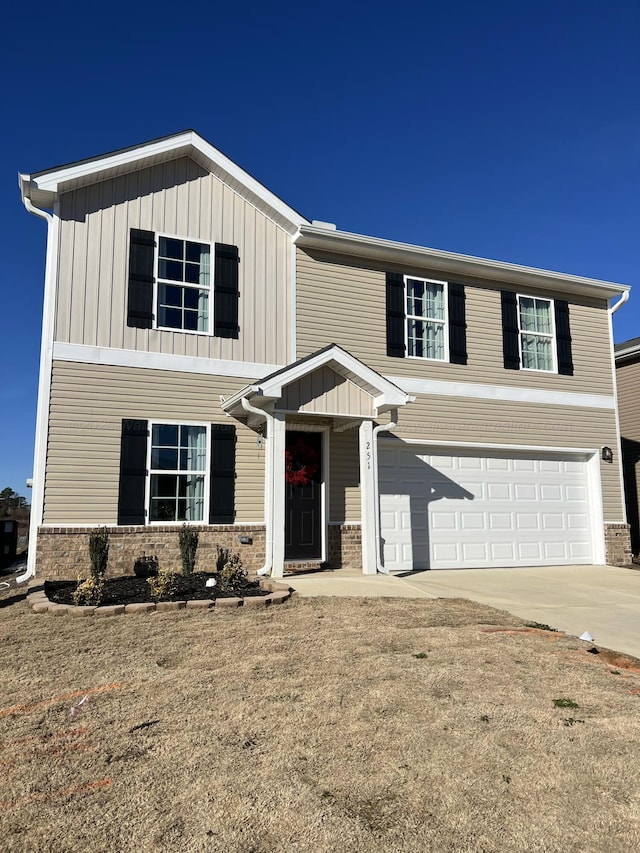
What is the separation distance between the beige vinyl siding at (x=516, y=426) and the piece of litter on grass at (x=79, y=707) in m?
7.53

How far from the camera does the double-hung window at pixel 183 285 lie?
960cm

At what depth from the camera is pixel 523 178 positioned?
42.7ft

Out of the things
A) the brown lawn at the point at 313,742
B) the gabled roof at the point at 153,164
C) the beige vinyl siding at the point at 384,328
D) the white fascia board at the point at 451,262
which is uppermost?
the gabled roof at the point at 153,164

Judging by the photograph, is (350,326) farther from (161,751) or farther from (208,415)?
(161,751)

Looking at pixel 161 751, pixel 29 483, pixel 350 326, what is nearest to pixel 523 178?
pixel 350 326

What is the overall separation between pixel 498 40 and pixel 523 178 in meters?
3.20

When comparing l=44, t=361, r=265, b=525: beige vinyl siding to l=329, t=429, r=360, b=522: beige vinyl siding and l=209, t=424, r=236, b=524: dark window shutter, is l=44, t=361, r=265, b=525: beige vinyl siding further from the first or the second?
l=329, t=429, r=360, b=522: beige vinyl siding

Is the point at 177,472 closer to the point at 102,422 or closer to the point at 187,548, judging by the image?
the point at 187,548

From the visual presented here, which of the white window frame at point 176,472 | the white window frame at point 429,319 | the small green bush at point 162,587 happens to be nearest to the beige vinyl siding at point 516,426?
the white window frame at point 429,319

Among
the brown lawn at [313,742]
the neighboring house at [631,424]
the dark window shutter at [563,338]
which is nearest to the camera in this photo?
the brown lawn at [313,742]

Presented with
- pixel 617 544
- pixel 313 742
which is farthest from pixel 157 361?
pixel 617 544

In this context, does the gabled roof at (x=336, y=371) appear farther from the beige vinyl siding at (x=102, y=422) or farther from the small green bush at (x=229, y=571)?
the small green bush at (x=229, y=571)

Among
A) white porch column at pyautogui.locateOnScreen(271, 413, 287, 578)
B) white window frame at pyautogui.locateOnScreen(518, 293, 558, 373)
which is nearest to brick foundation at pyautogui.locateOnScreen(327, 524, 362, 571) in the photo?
white porch column at pyautogui.locateOnScreen(271, 413, 287, 578)

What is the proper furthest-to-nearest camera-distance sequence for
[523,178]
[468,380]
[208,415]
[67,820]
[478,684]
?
1. [523,178]
2. [468,380]
3. [208,415]
4. [478,684]
5. [67,820]
